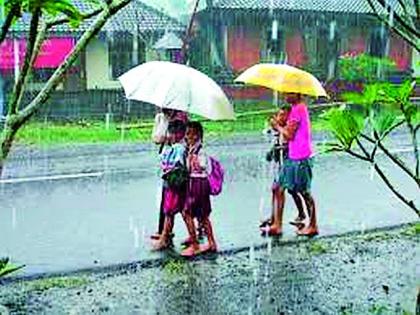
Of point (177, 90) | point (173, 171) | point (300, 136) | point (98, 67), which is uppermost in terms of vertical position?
point (98, 67)

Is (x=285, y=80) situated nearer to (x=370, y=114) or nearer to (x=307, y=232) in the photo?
(x=307, y=232)

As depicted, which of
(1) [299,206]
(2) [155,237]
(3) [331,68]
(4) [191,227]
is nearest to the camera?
(4) [191,227]

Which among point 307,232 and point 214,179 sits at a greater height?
point 214,179

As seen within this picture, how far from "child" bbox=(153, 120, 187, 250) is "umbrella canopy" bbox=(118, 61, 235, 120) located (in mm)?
353

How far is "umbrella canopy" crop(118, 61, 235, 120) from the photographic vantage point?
22.2 ft

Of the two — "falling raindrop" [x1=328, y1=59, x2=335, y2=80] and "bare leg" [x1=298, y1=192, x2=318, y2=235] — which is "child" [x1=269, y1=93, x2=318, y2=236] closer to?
"bare leg" [x1=298, y1=192, x2=318, y2=235]

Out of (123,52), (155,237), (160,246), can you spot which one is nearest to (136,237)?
(155,237)

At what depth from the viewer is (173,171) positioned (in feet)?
22.9

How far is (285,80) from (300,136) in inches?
23.1

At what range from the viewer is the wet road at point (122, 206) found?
7715 millimetres

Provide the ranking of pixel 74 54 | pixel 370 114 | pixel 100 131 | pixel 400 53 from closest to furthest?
1. pixel 74 54
2. pixel 370 114
3. pixel 100 131
4. pixel 400 53

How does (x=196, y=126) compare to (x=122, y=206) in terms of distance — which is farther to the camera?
(x=122, y=206)

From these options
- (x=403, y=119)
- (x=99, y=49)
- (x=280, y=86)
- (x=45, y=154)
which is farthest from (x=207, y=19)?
(x=403, y=119)

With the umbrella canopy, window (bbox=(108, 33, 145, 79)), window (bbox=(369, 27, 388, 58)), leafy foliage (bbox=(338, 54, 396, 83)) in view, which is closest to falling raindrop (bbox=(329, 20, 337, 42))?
leafy foliage (bbox=(338, 54, 396, 83))
